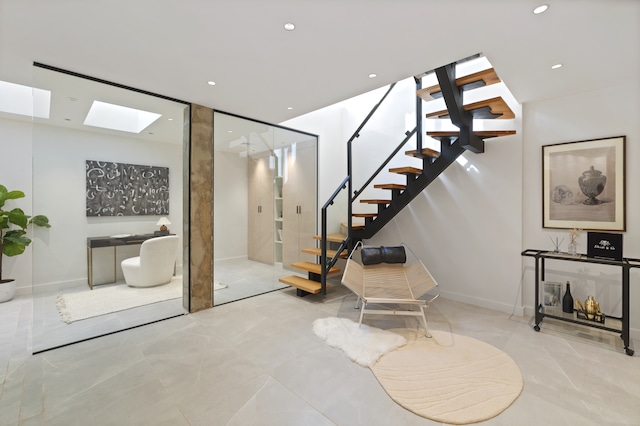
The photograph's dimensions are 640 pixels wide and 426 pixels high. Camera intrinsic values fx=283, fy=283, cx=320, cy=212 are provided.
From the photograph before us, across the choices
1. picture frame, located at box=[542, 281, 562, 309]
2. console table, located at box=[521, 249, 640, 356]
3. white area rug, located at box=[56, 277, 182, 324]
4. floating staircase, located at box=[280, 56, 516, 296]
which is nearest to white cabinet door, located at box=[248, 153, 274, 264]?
floating staircase, located at box=[280, 56, 516, 296]

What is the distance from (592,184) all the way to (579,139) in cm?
54

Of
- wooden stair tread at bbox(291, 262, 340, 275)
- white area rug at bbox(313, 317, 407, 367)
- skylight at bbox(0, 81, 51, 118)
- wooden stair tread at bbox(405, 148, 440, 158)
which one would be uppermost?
skylight at bbox(0, 81, 51, 118)

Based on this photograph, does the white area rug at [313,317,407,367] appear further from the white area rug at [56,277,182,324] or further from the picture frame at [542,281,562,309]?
the white area rug at [56,277,182,324]

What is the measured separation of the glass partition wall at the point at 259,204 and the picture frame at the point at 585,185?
3.51m

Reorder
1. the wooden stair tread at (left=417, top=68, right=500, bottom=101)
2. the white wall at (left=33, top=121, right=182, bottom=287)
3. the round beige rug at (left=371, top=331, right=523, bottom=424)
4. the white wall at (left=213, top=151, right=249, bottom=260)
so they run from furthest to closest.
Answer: the white wall at (left=213, top=151, right=249, bottom=260)
the white wall at (left=33, top=121, right=182, bottom=287)
the wooden stair tread at (left=417, top=68, right=500, bottom=101)
the round beige rug at (left=371, top=331, right=523, bottom=424)

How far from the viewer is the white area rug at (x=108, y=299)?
11.0 ft

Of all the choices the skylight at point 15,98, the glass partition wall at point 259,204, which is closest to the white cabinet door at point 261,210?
the glass partition wall at point 259,204

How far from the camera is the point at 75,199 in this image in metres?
3.61

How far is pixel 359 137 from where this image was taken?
5.27m

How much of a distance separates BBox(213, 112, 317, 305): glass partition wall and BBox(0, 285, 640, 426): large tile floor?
1055 millimetres

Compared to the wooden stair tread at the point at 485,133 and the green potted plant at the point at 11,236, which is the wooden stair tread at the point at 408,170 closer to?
the wooden stair tread at the point at 485,133

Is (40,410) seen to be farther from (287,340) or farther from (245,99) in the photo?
(245,99)

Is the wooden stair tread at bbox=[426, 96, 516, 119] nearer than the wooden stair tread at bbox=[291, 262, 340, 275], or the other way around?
the wooden stair tread at bbox=[426, 96, 516, 119]

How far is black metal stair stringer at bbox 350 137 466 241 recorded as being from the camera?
3664 mm
